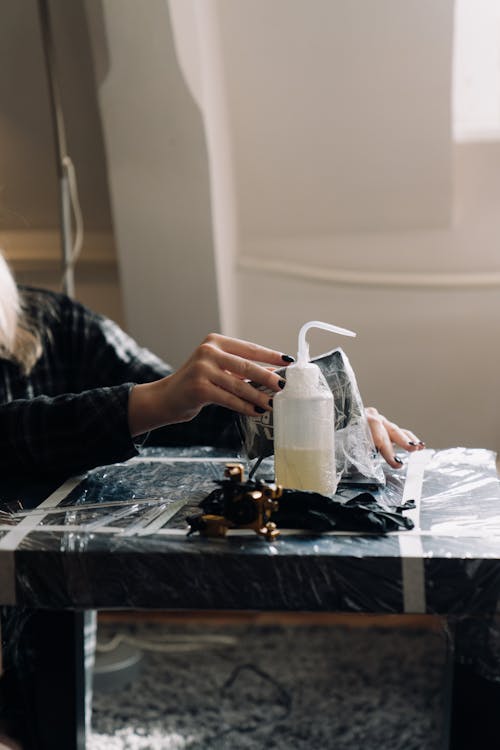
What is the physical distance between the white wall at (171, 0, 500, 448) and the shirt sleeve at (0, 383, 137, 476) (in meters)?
0.79

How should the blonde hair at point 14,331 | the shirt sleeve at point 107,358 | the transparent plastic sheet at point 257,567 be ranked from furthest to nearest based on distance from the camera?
the shirt sleeve at point 107,358 → the blonde hair at point 14,331 → the transparent plastic sheet at point 257,567

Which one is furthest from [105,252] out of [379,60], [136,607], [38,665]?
[136,607]

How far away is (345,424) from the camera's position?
93 centimetres

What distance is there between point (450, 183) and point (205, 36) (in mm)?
537

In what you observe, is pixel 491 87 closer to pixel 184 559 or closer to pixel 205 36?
pixel 205 36

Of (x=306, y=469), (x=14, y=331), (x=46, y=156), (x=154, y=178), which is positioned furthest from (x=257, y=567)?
(x=46, y=156)

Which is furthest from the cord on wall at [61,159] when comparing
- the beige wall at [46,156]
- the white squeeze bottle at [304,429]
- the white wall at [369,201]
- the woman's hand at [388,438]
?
the white squeeze bottle at [304,429]

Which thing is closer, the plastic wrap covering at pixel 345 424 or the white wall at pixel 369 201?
the plastic wrap covering at pixel 345 424

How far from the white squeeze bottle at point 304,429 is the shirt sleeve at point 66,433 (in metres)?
0.20

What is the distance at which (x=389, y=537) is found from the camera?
78 centimetres

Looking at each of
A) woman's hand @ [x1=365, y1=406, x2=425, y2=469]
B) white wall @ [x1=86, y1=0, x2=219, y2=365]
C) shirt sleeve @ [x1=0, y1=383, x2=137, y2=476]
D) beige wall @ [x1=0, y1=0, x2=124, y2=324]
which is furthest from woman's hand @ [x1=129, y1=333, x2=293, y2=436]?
beige wall @ [x1=0, y1=0, x2=124, y2=324]

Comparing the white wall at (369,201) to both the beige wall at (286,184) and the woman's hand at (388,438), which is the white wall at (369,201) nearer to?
the beige wall at (286,184)

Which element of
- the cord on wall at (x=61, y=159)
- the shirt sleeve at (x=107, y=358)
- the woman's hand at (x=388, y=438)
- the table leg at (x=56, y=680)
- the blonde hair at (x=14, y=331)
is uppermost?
the cord on wall at (x=61, y=159)

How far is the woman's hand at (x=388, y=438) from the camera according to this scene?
1035 millimetres
